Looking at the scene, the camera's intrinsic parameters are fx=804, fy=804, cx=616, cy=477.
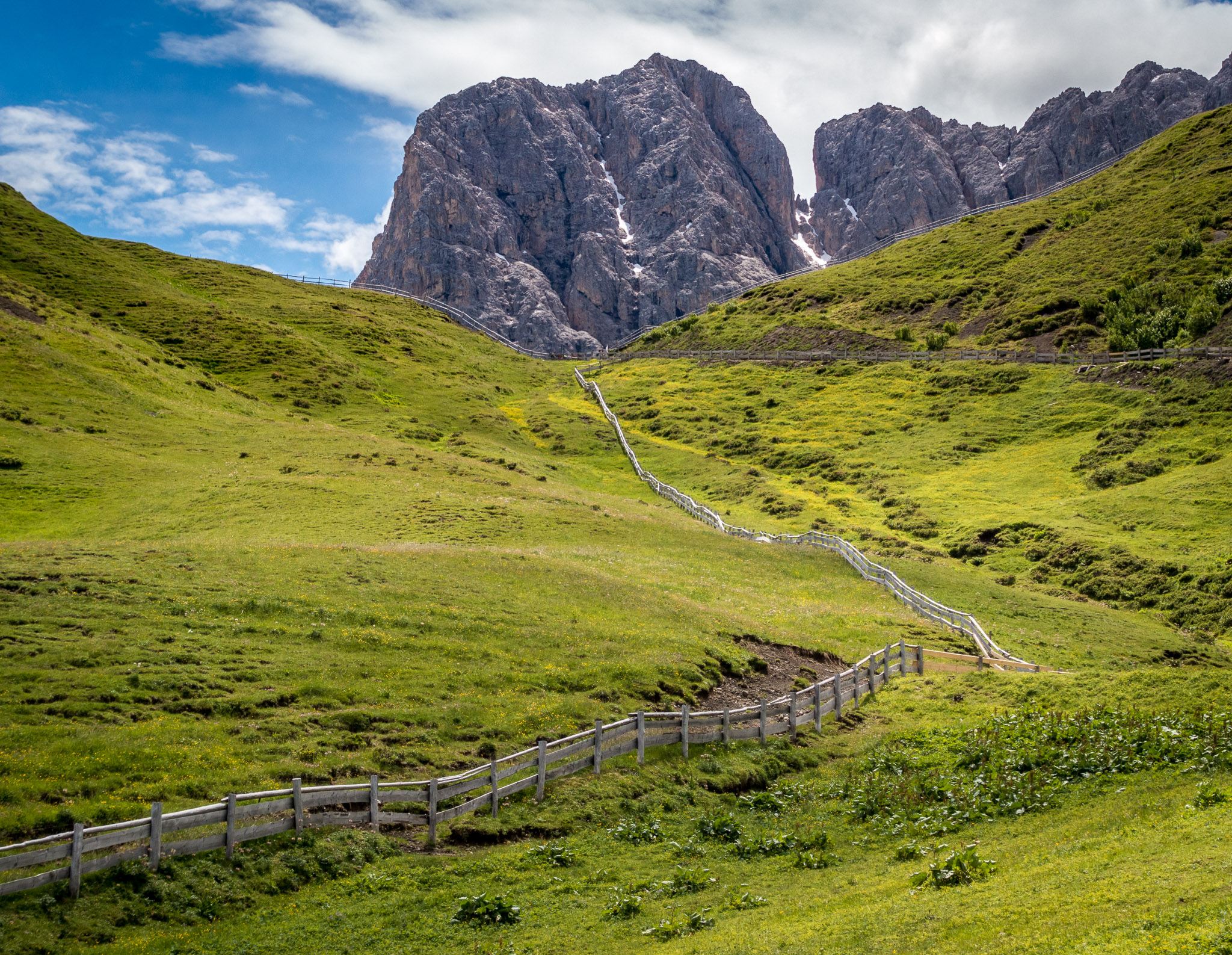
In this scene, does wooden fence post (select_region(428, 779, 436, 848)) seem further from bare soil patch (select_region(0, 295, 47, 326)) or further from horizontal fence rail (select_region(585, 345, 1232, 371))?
horizontal fence rail (select_region(585, 345, 1232, 371))

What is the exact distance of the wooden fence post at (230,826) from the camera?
13703 millimetres

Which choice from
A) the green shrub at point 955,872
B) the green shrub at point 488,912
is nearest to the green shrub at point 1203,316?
the green shrub at point 955,872

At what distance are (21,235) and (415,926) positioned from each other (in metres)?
131

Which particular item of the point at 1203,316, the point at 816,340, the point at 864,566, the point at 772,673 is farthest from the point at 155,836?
the point at 816,340

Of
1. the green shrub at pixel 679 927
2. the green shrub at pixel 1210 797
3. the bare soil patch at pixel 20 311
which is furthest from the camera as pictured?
the bare soil patch at pixel 20 311

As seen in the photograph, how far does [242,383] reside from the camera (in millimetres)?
85312

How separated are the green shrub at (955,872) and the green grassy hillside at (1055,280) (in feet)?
275

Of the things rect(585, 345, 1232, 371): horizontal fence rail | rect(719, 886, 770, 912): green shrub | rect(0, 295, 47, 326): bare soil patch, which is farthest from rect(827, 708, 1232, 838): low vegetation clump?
rect(0, 295, 47, 326): bare soil patch

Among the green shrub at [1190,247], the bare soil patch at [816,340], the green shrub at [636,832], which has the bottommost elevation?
the green shrub at [636,832]

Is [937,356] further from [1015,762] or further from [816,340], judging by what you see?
[1015,762]

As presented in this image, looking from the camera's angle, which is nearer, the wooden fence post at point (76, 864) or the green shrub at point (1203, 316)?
the wooden fence post at point (76, 864)

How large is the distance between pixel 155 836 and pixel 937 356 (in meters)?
104

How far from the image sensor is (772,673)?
28.4 metres

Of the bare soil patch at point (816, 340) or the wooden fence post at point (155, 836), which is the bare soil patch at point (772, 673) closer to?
the wooden fence post at point (155, 836)
